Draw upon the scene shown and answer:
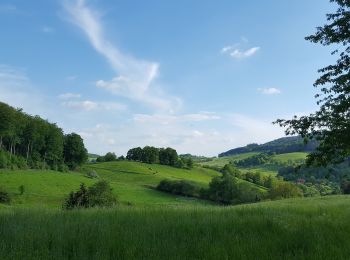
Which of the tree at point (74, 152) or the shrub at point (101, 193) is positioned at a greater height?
the tree at point (74, 152)

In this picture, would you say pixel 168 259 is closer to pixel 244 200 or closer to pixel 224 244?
pixel 224 244

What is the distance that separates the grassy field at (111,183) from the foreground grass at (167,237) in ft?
156

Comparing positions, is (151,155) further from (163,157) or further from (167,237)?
(167,237)

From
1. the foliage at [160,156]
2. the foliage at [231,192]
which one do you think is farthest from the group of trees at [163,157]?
the foliage at [231,192]

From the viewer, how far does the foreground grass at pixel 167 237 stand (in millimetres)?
8719

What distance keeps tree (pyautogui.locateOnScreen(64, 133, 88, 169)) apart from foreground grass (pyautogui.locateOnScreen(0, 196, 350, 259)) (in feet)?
460

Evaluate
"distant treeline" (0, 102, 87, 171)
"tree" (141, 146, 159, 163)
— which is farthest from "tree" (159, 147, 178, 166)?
"distant treeline" (0, 102, 87, 171)

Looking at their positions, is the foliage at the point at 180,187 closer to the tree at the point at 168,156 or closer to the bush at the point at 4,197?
the tree at the point at 168,156

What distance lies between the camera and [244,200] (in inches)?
4530

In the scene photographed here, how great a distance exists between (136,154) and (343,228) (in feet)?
611

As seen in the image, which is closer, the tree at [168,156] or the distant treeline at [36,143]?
the distant treeline at [36,143]

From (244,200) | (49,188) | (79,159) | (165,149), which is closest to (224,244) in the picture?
(49,188)

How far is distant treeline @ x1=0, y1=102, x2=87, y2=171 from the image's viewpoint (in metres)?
129

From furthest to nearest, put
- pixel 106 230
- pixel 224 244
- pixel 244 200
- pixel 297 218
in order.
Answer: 1. pixel 244 200
2. pixel 297 218
3. pixel 106 230
4. pixel 224 244
